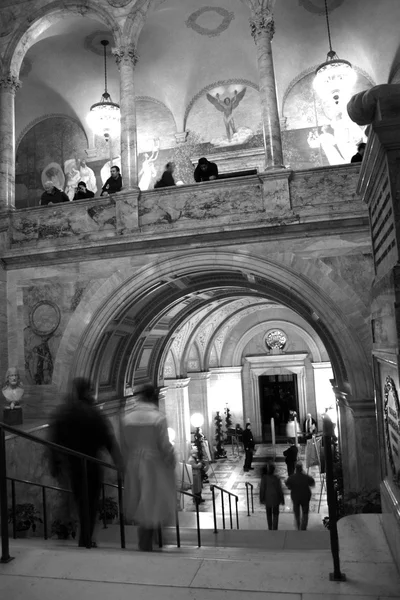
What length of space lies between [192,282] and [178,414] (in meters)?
6.56

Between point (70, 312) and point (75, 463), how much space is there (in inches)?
188

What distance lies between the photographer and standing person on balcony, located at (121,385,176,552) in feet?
15.1

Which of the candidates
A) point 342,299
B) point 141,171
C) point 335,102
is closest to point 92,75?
point 141,171

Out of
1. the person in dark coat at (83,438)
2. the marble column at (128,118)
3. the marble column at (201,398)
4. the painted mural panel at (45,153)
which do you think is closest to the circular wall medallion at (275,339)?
the marble column at (201,398)

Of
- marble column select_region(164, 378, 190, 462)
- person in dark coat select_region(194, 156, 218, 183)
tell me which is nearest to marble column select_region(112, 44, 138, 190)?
person in dark coat select_region(194, 156, 218, 183)

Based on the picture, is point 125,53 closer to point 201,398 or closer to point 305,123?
point 305,123

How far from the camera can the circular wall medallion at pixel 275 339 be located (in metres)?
21.5

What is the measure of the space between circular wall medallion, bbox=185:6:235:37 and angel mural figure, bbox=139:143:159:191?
126 inches

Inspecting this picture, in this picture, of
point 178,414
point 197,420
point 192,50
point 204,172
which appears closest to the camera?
point 204,172

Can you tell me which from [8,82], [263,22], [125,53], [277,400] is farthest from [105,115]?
[277,400]

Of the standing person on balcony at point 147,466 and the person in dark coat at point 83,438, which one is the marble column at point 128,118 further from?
the standing person on balcony at point 147,466

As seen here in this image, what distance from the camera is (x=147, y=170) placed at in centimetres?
1399

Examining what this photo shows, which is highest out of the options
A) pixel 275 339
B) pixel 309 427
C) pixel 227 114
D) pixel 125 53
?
pixel 227 114

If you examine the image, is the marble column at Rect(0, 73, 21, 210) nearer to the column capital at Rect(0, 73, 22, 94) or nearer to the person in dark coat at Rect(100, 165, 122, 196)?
the column capital at Rect(0, 73, 22, 94)
